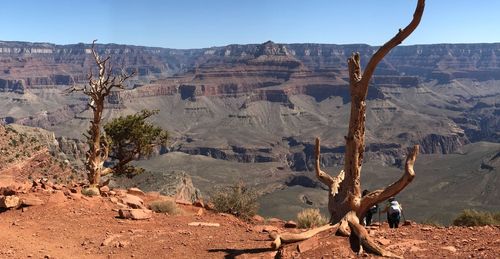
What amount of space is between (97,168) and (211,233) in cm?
1134

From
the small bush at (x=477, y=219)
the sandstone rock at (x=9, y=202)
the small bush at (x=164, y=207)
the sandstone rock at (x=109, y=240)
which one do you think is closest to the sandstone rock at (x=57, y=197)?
the sandstone rock at (x=9, y=202)

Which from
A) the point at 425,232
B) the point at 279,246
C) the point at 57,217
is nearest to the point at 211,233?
the point at 279,246

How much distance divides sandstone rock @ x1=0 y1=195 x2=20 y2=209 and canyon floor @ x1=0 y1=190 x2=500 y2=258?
28 centimetres

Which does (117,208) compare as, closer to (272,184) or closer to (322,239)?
(322,239)

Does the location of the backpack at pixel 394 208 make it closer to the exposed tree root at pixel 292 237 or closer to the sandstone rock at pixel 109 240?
the exposed tree root at pixel 292 237

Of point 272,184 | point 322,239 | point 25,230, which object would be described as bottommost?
point 272,184

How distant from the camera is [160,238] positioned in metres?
15.6

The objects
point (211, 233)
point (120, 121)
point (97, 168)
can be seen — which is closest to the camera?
point (211, 233)

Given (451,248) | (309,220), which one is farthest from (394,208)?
(451,248)

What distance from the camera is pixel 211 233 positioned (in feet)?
54.3

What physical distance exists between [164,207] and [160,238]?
4807 mm

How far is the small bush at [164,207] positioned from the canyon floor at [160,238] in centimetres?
82

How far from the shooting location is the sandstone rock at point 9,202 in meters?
18.0

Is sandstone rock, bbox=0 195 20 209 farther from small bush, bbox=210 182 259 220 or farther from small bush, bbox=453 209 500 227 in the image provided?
small bush, bbox=453 209 500 227
